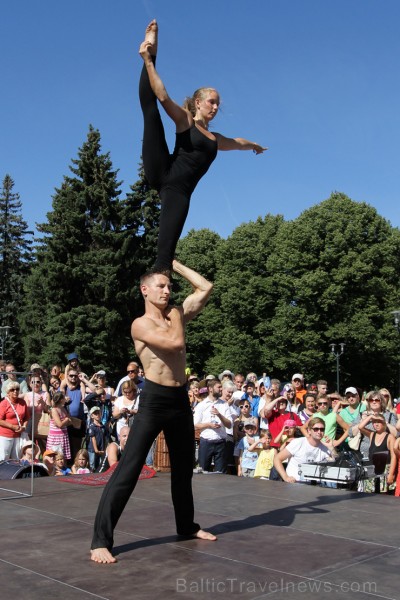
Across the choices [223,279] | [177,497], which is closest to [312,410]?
[177,497]

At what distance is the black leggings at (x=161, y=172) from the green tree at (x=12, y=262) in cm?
4554

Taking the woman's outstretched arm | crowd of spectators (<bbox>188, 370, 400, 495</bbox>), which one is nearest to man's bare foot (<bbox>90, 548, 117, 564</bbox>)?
the woman's outstretched arm

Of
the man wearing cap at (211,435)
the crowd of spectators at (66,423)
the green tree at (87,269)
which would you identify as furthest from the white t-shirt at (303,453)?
the green tree at (87,269)

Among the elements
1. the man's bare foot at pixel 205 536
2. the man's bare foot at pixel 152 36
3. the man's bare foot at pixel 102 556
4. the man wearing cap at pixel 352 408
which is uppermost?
the man's bare foot at pixel 152 36

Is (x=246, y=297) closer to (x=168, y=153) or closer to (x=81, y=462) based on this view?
(x=81, y=462)

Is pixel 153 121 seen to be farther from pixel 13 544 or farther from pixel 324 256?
pixel 324 256

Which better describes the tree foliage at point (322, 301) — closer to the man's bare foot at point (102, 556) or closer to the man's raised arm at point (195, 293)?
the man's raised arm at point (195, 293)

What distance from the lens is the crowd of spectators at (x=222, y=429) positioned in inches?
338

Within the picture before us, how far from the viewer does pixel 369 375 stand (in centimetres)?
4034

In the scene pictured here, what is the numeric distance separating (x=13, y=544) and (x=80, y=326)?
29509mm

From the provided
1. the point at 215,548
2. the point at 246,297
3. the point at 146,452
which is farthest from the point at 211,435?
the point at 246,297

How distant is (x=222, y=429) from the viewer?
387 inches

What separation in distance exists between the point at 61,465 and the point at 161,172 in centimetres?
589

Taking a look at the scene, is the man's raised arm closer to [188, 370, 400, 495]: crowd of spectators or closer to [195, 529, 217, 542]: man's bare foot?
[195, 529, 217, 542]: man's bare foot
